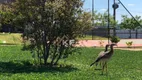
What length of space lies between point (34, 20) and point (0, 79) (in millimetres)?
4026

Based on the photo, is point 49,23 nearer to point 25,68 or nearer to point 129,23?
point 25,68

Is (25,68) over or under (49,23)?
under

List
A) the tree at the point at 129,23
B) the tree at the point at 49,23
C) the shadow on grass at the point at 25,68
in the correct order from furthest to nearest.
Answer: the tree at the point at 129,23 → the tree at the point at 49,23 → the shadow on grass at the point at 25,68

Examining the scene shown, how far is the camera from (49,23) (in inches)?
542

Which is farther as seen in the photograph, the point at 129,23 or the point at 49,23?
the point at 129,23

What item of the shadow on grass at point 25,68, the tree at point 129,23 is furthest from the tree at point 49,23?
the tree at point 129,23

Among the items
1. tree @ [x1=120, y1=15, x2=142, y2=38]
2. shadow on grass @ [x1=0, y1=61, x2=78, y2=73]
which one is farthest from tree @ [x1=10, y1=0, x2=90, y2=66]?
tree @ [x1=120, y1=15, x2=142, y2=38]

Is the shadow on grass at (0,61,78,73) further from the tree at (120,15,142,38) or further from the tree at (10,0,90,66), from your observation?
the tree at (120,15,142,38)

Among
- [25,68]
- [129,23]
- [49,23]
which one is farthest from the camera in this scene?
[129,23]

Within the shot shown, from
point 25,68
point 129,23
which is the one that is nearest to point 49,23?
point 25,68

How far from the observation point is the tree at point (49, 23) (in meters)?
13.7

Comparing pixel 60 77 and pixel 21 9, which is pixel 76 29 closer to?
pixel 21 9

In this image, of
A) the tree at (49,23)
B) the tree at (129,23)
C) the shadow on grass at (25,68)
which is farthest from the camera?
the tree at (129,23)

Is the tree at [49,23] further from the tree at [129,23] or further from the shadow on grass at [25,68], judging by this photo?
the tree at [129,23]
